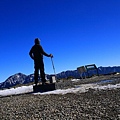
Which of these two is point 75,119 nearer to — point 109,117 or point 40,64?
point 109,117

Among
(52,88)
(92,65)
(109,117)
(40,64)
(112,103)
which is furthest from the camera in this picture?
(92,65)

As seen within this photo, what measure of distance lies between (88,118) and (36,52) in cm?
1030

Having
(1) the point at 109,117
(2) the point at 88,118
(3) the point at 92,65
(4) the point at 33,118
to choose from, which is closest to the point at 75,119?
(2) the point at 88,118

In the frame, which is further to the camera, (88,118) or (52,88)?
(52,88)

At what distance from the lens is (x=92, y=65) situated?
30.3 m

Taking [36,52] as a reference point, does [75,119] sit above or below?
below

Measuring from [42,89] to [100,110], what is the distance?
8.36 m

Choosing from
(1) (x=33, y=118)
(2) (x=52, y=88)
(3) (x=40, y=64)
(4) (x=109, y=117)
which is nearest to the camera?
(4) (x=109, y=117)

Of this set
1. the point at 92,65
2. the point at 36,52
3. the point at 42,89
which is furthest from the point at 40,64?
the point at 92,65

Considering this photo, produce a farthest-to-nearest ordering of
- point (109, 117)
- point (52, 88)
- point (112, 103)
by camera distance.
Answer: point (52, 88), point (112, 103), point (109, 117)

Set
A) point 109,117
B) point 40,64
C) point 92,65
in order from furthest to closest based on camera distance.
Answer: point 92,65, point 40,64, point 109,117

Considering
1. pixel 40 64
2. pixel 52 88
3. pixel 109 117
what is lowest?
pixel 109 117

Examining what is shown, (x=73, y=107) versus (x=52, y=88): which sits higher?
(x=52, y=88)

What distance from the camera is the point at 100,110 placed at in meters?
Answer: 5.95
